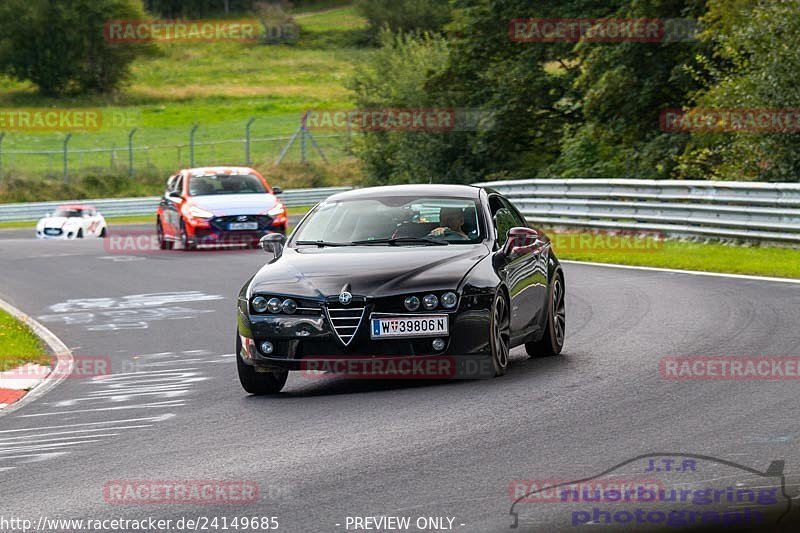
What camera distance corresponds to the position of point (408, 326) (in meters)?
9.48

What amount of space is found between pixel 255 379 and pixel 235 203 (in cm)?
1746

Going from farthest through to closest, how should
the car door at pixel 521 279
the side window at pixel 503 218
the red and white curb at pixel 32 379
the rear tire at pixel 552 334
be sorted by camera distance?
the rear tire at pixel 552 334 → the side window at pixel 503 218 → the red and white curb at pixel 32 379 → the car door at pixel 521 279

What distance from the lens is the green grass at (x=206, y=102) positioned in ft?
207

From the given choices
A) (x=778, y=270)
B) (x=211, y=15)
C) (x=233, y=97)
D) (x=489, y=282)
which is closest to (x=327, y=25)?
(x=211, y=15)

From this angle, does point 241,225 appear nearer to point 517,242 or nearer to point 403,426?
point 517,242

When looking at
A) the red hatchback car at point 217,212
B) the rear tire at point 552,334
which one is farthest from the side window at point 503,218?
the red hatchback car at point 217,212

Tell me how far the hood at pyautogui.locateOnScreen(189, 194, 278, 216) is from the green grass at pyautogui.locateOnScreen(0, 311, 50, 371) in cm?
1151

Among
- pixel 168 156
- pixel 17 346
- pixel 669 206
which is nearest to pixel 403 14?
pixel 168 156

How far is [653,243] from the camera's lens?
24.3 m

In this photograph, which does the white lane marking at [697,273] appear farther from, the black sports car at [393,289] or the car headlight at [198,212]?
the car headlight at [198,212]

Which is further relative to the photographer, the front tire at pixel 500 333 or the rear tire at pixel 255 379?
the rear tire at pixel 255 379

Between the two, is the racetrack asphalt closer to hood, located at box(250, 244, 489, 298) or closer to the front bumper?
the front bumper

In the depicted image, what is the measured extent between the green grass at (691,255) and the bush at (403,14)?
277ft

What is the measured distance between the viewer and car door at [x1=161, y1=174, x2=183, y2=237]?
2766cm
